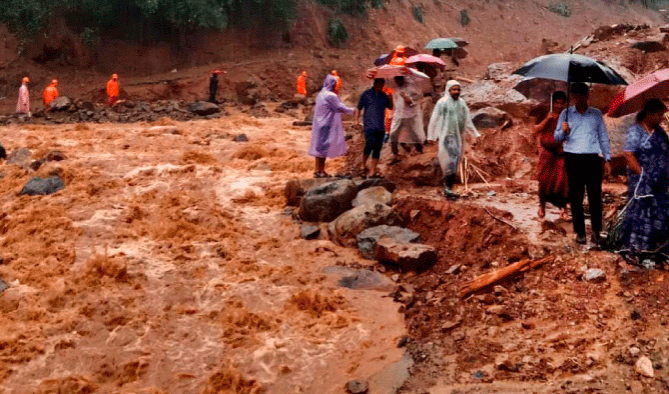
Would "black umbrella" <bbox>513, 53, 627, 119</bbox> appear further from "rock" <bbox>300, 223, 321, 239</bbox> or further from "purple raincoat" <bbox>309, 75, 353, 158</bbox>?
"purple raincoat" <bbox>309, 75, 353, 158</bbox>

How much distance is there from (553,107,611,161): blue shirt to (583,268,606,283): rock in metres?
0.96

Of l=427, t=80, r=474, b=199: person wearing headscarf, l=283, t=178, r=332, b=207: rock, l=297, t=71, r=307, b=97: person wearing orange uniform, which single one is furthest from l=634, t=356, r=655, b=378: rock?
l=297, t=71, r=307, b=97: person wearing orange uniform

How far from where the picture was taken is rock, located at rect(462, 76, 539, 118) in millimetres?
10664

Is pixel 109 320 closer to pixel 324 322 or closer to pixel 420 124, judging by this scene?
pixel 324 322

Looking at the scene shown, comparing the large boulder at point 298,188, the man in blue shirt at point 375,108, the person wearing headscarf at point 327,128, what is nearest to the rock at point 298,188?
the large boulder at point 298,188

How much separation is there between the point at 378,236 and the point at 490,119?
3.76 meters

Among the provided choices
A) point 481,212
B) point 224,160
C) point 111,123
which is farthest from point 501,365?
point 111,123

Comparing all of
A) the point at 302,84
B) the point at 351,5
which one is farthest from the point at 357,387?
the point at 351,5

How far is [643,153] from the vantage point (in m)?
5.17

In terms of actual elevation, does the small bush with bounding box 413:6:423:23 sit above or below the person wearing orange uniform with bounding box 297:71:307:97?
above

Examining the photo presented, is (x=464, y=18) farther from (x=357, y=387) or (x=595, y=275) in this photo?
(x=357, y=387)

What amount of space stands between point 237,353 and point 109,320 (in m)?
1.53

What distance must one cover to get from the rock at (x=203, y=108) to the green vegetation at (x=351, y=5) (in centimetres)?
964

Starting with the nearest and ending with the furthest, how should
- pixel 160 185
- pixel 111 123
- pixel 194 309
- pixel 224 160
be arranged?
pixel 194 309, pixel 160 185, pixel 224 160, pixel 111 123
